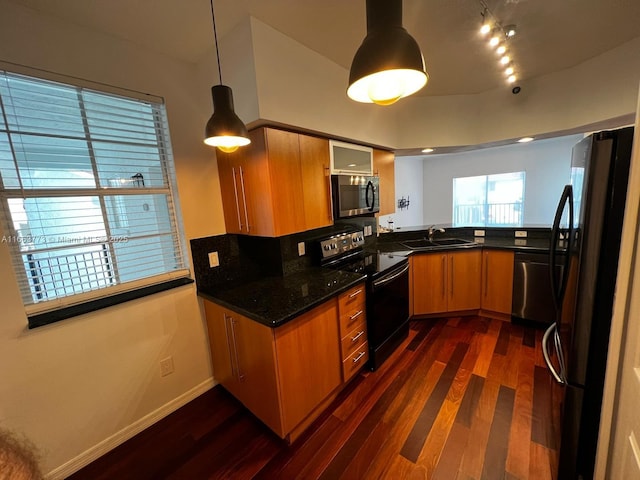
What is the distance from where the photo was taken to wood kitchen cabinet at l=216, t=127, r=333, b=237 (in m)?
1.75

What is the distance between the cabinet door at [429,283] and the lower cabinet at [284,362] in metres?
1.27

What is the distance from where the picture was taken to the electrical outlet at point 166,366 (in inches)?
71.8

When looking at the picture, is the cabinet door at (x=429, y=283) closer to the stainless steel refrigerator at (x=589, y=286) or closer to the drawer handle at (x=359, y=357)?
the drawer handle at (x=359, y=357)

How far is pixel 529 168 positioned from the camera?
224 inches

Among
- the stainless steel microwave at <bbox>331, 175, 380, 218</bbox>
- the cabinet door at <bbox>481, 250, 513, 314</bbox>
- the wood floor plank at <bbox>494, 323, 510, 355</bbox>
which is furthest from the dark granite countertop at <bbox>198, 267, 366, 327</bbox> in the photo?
the cabinet door at <bbox>481, 250, 513, 314</bbox>

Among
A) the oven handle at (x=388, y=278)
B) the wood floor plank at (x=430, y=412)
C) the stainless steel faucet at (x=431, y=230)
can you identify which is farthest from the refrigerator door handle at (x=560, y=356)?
the stainless steel faucet at (x=431, y=230)

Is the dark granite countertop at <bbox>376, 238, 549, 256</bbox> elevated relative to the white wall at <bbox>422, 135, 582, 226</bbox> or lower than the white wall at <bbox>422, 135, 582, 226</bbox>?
lower

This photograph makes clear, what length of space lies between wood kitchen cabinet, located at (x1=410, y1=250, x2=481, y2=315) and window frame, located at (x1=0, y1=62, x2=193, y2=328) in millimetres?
2373

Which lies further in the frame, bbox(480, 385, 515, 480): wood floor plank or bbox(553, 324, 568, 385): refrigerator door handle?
bbox(480, 385, 515, 480): wood floor plank

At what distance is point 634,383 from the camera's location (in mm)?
759

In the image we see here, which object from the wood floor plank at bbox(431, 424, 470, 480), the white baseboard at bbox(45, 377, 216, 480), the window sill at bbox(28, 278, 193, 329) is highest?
the window sill at bbox(28, 278, 193, 329)

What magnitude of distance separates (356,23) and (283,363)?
6.93ft

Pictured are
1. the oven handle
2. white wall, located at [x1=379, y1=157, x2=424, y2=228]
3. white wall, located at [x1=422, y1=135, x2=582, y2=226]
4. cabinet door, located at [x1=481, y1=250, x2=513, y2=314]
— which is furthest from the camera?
white wall, located at [x1=379, y1=157, x2=424, y2=228]

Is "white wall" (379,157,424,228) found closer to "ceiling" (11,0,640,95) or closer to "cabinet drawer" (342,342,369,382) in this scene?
"ceiling" (11,0,640,95)
